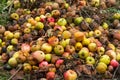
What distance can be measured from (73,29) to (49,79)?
3.44 ft

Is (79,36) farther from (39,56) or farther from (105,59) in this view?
(39,56)

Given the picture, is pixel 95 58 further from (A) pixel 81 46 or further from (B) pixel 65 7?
(B) pixel 65 7

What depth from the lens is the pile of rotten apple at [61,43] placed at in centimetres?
514

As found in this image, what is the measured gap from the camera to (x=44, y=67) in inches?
199

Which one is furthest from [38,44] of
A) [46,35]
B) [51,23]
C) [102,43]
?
[102,43]

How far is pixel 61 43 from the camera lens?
537 centimetres

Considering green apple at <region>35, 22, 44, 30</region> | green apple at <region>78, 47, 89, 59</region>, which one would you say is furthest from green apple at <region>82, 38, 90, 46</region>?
green apple at <region>35, 22, 44, 30</region>

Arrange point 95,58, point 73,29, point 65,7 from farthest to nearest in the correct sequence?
point 65,7 → point 73,29 → point 95,58

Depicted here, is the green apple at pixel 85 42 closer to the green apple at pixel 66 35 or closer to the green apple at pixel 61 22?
the green apple at pixel 66 35

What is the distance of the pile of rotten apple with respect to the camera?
16.9ft

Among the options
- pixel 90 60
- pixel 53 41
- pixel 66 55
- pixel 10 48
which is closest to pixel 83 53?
pixel 90 60

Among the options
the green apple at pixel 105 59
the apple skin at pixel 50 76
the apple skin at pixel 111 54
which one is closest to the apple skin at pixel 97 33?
the apple skin at pixel 111 54

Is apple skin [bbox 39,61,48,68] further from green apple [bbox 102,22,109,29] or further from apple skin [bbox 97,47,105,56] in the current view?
green apple [bbox 102,22,109,29]

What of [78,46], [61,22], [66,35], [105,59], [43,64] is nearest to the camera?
[43,64]
